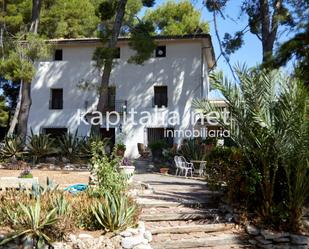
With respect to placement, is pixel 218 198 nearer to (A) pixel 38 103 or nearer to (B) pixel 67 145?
(B) pixel 67 145

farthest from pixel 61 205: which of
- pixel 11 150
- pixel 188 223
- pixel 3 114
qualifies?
pixel 3 114

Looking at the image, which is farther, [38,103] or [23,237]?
[38,103]

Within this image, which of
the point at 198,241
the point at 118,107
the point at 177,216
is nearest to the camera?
the point at 198,241

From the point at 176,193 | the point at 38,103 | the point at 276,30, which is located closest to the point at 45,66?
the point at 38,103

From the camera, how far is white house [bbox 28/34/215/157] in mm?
25422

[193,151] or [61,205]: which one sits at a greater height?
[193,151]

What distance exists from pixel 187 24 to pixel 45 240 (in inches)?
1128

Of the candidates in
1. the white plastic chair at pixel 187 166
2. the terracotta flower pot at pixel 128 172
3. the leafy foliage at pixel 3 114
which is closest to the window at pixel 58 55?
the leafy foliage at pixel 3 114

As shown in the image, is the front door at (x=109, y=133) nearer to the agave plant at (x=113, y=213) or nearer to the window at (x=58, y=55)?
the window at (x=58, y=55)

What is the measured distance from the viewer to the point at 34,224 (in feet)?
22.1

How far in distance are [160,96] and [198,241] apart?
1897cm

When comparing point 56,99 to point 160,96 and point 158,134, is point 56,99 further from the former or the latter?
point 158,134

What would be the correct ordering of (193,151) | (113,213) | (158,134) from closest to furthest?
(113,213) → (193,151) → (158,134)

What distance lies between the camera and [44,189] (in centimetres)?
843
